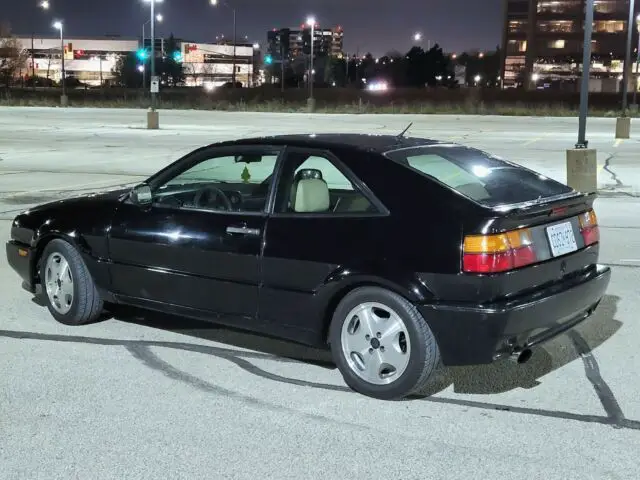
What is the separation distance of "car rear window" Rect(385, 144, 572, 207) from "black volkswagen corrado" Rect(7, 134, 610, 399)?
0.05ft

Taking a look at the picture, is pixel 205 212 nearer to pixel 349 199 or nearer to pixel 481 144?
pixel 349 199

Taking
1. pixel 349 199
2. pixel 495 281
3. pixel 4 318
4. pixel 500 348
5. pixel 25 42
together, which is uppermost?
pixel 25 42

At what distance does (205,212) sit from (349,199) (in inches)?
39.6

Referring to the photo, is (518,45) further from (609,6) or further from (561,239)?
(561,239)

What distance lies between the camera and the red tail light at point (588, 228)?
528cm

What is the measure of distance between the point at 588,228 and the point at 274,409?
2.31 meters

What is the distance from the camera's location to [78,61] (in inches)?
6727

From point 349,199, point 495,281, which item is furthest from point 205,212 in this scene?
point 495,281

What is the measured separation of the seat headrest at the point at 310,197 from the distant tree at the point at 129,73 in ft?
458

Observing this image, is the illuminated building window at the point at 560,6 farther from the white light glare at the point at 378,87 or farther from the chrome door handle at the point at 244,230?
the chrome door handle at the point at 244,230

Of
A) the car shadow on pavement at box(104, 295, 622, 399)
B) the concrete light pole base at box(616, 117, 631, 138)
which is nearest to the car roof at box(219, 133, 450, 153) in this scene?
the car shadow on pavement at box(104, 295, 622, 399)

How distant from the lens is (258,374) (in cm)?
530

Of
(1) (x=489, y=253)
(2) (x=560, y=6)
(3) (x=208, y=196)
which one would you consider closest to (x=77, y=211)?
(3) (x=208, y=196)

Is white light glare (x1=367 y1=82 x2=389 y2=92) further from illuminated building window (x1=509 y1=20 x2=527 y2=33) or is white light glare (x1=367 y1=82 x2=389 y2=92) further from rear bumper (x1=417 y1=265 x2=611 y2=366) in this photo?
rear bumper (x1=417 y1=265 x2=611 y2=366)
